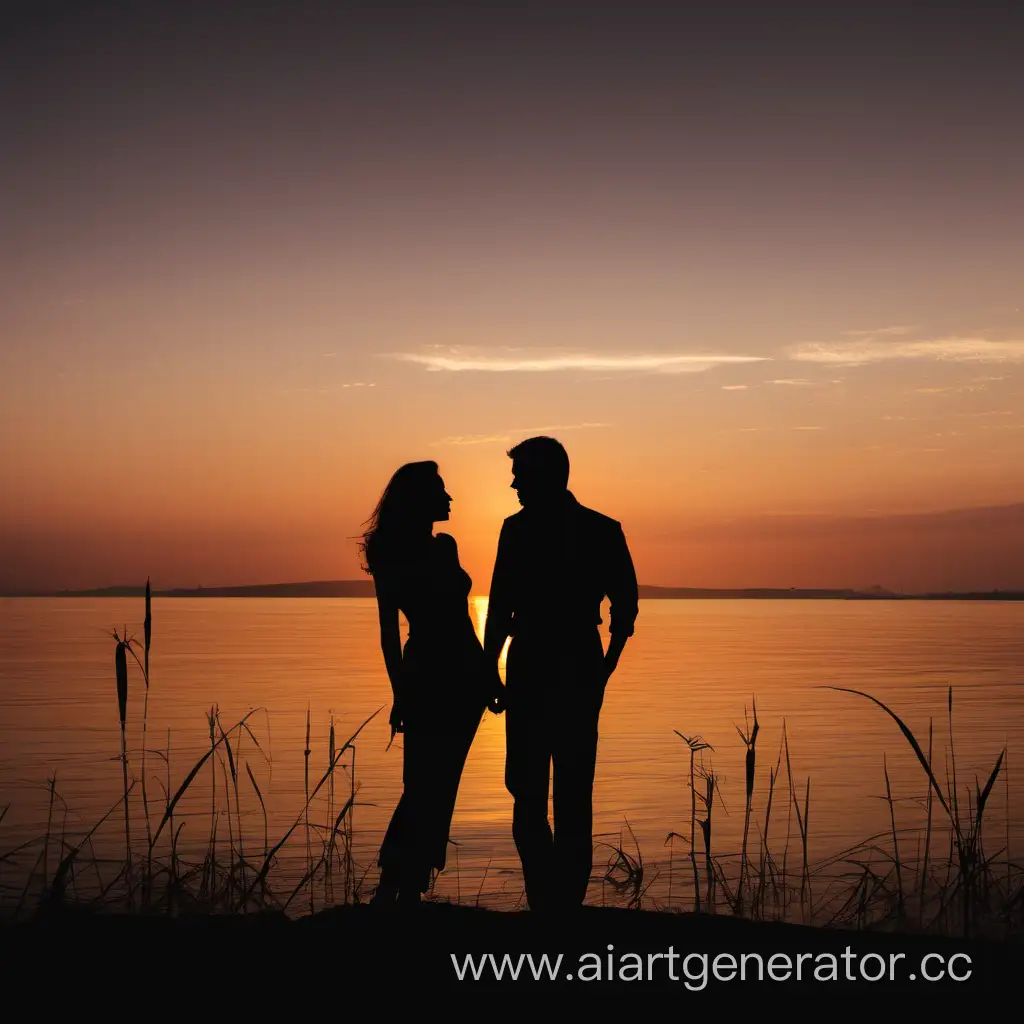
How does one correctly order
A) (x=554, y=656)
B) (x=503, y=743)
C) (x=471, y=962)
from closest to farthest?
1. (x=471, y=962)
2. (x=554, y=656)
3. (x=503, y=743)

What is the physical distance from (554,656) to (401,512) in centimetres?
118

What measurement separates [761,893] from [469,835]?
17.7ft

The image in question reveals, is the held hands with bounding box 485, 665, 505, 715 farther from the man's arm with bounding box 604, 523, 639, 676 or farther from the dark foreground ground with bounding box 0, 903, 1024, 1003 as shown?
the dark foreground ground with bounding box 0, 903, 1024, 1003

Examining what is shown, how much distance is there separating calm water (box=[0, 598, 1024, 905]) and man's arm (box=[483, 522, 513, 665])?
4392 millimetres

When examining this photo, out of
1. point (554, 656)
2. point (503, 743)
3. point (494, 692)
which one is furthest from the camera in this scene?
point (503, 743)

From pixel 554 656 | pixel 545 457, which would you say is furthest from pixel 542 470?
pixel 554 656

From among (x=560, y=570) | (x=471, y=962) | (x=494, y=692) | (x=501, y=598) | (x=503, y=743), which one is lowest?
(x=503, y=743)

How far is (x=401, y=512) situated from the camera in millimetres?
6520

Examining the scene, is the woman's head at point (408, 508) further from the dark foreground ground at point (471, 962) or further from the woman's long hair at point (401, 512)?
the dark foreground ground at point (471, 962)

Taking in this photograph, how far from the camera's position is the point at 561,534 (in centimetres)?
643

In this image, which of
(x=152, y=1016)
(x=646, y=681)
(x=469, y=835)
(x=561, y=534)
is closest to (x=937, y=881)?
(x=469, y=835)

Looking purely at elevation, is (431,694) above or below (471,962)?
above

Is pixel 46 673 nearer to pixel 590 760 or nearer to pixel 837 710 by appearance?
pixel 837 710

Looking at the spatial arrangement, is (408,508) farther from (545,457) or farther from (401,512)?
(545,457)
